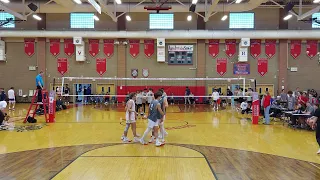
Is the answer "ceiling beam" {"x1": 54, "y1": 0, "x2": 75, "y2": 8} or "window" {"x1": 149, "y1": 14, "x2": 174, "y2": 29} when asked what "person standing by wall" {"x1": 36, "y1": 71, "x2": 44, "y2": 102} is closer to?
"ceiling beam" {"x1": 54, "y1": 0, "x2": 75, "y2": 8}

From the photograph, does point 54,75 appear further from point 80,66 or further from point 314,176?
point 314,176

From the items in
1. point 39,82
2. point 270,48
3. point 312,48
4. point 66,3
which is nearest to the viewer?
point 39,82

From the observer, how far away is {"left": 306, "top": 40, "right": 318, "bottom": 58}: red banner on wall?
2627cm

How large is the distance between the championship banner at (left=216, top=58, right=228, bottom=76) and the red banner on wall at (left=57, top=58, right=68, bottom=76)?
14134 mm

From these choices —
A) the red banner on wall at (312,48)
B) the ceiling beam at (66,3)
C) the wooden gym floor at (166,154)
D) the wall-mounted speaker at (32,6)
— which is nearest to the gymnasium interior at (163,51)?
the red banner on wall at (312,48)

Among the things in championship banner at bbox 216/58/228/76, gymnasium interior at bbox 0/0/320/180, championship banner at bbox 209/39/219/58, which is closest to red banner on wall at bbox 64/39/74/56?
gymnasium interior at bbox 0/0/320/180

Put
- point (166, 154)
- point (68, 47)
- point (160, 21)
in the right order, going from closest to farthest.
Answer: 1. point (166, 154)
2. point (68, 47)
3. point (160, 21)

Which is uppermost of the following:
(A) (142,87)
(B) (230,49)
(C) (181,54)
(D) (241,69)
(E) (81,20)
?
(E) (81,20)

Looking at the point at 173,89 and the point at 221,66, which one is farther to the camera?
the point at 221,66

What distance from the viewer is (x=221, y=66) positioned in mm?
26922

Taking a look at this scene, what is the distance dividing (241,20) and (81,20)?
14922 mm

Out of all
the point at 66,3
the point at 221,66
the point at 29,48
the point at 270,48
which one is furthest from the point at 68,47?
the point at 270,48

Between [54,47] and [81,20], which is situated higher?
[81,20]

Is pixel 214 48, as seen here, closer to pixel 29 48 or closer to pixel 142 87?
pixel 142 87
